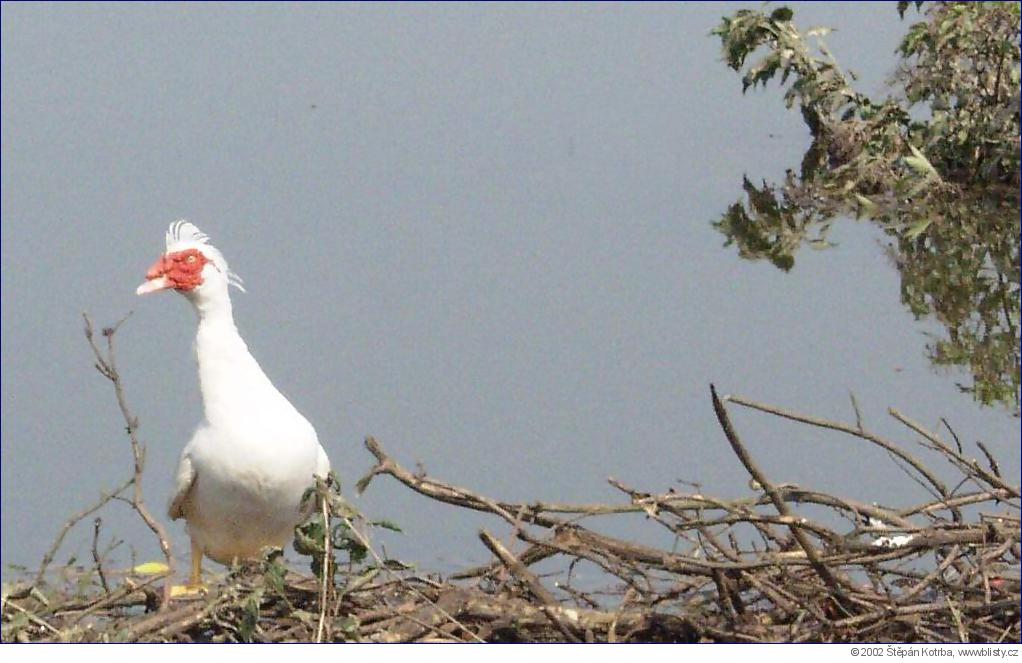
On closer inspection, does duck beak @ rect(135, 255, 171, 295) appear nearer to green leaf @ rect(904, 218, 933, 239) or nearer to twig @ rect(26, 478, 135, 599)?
twig @ rect(26, 478, 135, 599)

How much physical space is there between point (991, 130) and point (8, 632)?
193 inches

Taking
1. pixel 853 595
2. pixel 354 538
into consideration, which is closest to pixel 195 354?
pixel 354 538

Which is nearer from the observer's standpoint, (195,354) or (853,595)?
(853,595)

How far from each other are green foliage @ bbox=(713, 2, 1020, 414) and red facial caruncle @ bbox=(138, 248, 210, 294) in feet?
10.8

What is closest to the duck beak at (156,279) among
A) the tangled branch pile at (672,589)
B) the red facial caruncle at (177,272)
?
the red facial caruncle at (177,272)

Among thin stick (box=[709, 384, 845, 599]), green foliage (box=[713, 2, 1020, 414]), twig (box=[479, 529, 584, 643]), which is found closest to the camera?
thin stick (box=[709, 384, 845, 599])

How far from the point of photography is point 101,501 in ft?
7.44

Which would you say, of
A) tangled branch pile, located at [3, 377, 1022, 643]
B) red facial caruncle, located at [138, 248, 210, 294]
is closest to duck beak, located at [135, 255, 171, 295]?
red facial caruncle, located at [138, 248, 210, 294]

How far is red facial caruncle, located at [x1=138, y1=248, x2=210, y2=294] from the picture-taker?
295 centimetres

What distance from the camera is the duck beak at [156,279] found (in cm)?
294

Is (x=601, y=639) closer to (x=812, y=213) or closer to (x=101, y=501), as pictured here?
(x=101, y=501)

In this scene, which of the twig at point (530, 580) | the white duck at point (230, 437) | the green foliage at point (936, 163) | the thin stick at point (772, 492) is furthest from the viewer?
the green foliage at point (936, 163)

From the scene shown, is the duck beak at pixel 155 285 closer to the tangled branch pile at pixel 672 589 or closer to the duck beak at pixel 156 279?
the duck beak at pixel 156 279

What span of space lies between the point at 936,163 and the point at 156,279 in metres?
4.32
